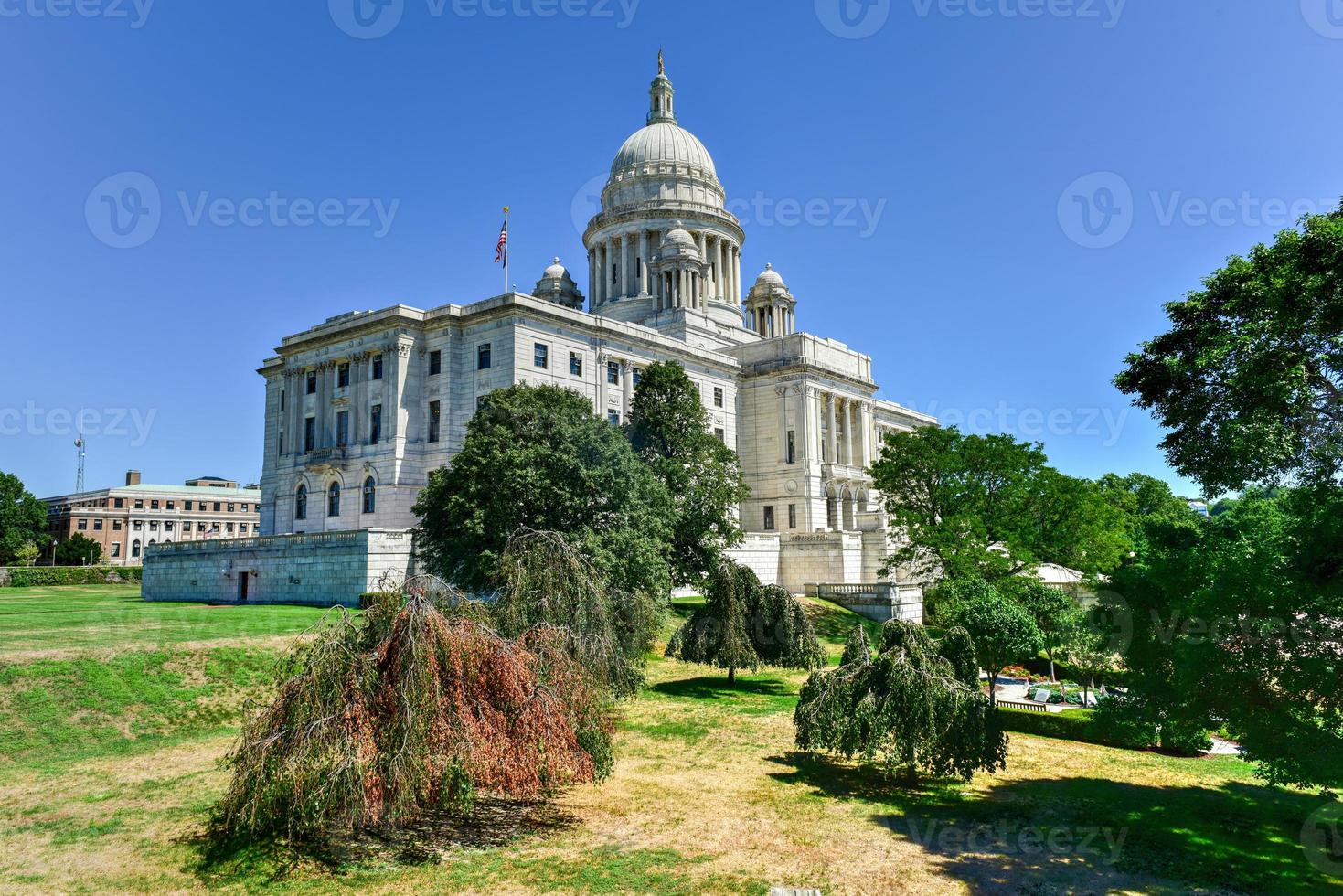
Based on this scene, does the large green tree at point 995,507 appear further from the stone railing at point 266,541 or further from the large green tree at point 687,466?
the stone railing at point 266,541

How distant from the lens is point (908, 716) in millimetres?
18906

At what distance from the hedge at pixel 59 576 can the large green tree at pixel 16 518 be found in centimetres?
1426

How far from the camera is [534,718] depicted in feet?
49.6

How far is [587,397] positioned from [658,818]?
40.8m

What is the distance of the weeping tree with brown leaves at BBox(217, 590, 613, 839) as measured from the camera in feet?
44.2

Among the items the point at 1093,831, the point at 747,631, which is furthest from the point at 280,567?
the point at 1093,831

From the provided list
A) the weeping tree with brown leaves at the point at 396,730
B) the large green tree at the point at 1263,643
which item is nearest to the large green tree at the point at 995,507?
the large green tree at the point at 1263,643

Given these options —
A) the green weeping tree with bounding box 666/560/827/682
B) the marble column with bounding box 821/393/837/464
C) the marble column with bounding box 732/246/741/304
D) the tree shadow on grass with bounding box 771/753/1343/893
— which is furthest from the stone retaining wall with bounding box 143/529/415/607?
the marble column with bounding box 732/246/741/304

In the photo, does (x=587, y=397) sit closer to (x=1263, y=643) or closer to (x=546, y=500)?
(x=546, y=500)

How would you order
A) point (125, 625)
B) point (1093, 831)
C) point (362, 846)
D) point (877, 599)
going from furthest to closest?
point (877, 599)
point (125, 625)
point (1093, 831)
point (362, 846)

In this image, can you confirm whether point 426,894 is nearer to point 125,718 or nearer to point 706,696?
point 125,718

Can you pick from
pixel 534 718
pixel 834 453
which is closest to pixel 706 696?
pixel 534 718

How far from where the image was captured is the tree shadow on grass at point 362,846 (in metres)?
14.4

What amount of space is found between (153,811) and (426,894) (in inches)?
274
